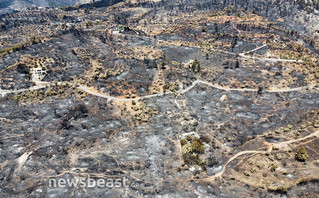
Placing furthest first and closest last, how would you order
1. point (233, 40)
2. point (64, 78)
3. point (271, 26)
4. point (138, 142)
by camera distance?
point (271, 26) < point (233, 40) < point (64, 78) < point (138, 142)

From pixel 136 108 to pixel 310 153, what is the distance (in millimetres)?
34105

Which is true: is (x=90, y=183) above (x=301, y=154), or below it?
below

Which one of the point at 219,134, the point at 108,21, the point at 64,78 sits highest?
the point at 108,21

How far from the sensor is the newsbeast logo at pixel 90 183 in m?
31.4

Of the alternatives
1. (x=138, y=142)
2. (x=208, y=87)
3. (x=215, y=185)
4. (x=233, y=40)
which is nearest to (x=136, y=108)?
(x=138, y=142)

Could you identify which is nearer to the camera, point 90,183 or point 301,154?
point 90,183

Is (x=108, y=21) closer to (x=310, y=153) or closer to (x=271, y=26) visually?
(x=271, y=26)

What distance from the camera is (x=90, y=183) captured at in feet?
104

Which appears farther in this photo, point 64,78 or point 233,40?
point 233,40

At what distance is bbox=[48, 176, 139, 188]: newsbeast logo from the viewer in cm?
3139

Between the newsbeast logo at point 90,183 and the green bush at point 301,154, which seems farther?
the green bush at point 301,154

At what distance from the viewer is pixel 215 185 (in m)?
31.3

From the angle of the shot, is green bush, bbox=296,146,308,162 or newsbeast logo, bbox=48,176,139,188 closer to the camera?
newsbeast logo, bbox=48,176,139,188

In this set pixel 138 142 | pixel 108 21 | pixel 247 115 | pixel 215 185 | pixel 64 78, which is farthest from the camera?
pixel 108 21
